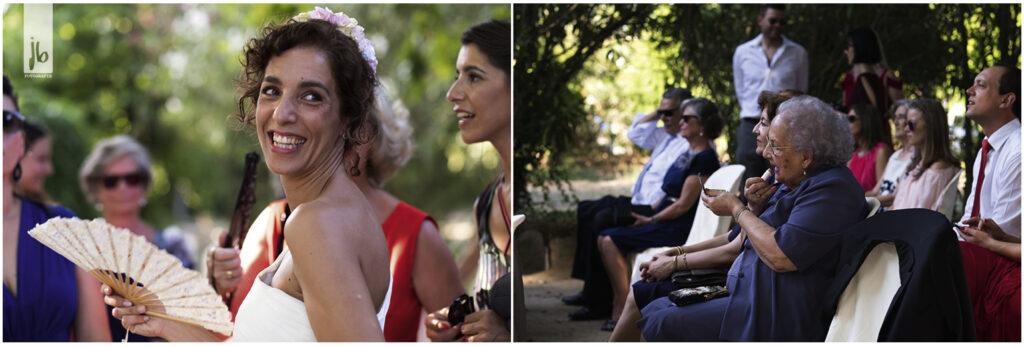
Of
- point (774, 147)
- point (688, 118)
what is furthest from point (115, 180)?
point (774, 147)

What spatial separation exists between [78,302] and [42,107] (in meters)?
5.12

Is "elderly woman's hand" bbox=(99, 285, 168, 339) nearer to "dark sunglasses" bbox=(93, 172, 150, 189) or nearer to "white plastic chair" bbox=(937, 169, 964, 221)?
"dark sunglasses" bbox=(93, 172, 150, 189)

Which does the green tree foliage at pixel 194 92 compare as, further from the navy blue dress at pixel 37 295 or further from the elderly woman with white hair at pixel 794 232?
the elderly woman with white hair at pixel 794 232

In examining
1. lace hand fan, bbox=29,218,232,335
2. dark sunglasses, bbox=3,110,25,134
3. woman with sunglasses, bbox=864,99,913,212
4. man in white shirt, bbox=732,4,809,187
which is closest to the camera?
lace hand fan, bbox=29,218,232,335

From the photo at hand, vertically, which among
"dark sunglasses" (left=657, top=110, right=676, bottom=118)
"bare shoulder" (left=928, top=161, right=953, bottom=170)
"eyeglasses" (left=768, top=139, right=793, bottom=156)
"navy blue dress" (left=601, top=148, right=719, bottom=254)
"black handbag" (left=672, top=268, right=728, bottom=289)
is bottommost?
"black handbag" (left=672, top=268, right=728, bottom=289)

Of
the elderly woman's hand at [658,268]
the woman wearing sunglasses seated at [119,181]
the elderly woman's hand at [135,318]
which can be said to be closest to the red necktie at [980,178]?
the elderly woman's hand at [658,268]

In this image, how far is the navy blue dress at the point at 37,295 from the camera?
3.72 metres

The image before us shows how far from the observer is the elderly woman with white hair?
3.24 meters

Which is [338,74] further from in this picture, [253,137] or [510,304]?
[510,304]

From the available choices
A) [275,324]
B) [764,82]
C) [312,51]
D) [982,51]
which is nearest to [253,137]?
[312,51]

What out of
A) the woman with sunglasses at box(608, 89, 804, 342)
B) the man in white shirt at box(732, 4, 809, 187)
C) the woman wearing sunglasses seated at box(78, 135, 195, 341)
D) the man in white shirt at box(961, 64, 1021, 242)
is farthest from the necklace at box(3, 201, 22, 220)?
the man in white shirt at box(961, 64, 1021, 242)

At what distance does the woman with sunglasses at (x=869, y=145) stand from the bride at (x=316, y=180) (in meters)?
3.16

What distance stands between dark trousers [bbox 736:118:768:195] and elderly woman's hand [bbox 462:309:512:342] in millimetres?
1222

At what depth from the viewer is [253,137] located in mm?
3311
